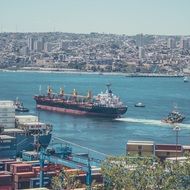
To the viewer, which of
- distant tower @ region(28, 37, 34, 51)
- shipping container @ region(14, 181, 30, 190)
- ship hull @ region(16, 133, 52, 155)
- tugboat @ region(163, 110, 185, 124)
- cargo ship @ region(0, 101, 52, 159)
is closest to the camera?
shipping container @ region(14, 181, 30, 190)

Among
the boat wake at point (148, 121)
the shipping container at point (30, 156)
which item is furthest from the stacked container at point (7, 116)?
the boat wake at point (148, 121)

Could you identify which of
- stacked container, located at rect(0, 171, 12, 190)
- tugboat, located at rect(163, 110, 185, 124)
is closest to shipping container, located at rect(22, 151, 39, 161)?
stacked container, located at rect(0, 171, 12, 190)

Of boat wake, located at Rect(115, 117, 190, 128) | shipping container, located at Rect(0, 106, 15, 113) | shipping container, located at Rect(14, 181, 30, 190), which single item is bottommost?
boat wake, located at Rect(115, 117, 190, 128)

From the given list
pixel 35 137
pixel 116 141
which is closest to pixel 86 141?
pixel 116 141

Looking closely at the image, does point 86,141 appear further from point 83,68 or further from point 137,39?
point 137,39

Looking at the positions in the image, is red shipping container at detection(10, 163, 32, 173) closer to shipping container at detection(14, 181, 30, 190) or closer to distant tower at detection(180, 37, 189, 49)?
shipping container at detection(14, 181, 30, 190)

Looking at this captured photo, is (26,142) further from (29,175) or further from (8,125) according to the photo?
(29,175)

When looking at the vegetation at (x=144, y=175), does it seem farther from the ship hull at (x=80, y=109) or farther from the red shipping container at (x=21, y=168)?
the ship hull at (x=80, y=109)

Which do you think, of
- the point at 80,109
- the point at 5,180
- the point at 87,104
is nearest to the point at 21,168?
the point at 5,180
